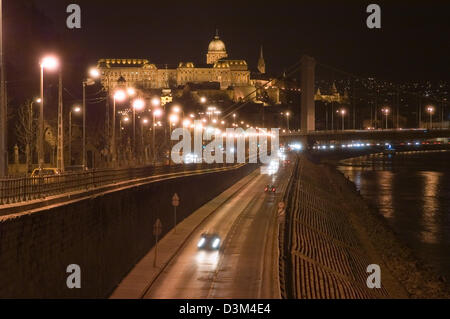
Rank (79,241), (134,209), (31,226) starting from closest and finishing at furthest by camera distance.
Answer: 1. (31,226)
2. (79,241)
3. (134,209)

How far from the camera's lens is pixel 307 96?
116 meters

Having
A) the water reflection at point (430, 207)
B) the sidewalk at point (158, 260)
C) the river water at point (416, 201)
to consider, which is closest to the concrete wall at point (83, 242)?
the sidewalk at point (158, 260)

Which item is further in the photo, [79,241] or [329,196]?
[329,196]

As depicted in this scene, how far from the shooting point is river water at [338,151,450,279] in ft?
119

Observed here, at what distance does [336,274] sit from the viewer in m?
25.3

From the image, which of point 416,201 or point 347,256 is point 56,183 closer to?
point 347,256

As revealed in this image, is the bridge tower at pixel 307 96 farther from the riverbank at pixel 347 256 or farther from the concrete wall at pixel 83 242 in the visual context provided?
the concrete wall at pixel 83 242

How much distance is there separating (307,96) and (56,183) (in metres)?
100

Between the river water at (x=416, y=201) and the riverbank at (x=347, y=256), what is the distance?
1.23 meters

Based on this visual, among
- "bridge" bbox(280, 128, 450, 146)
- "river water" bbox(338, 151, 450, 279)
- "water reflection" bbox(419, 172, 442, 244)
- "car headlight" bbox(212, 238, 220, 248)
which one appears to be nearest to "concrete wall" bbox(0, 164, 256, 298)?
"car headlight" bbox(212, 238, 220, 248)

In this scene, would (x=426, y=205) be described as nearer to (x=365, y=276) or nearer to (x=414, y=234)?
(x=414, y=234)

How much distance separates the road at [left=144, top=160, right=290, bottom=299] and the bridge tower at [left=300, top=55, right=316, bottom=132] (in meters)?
71.5

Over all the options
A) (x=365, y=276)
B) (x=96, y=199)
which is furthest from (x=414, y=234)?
(x=96, y=199)
